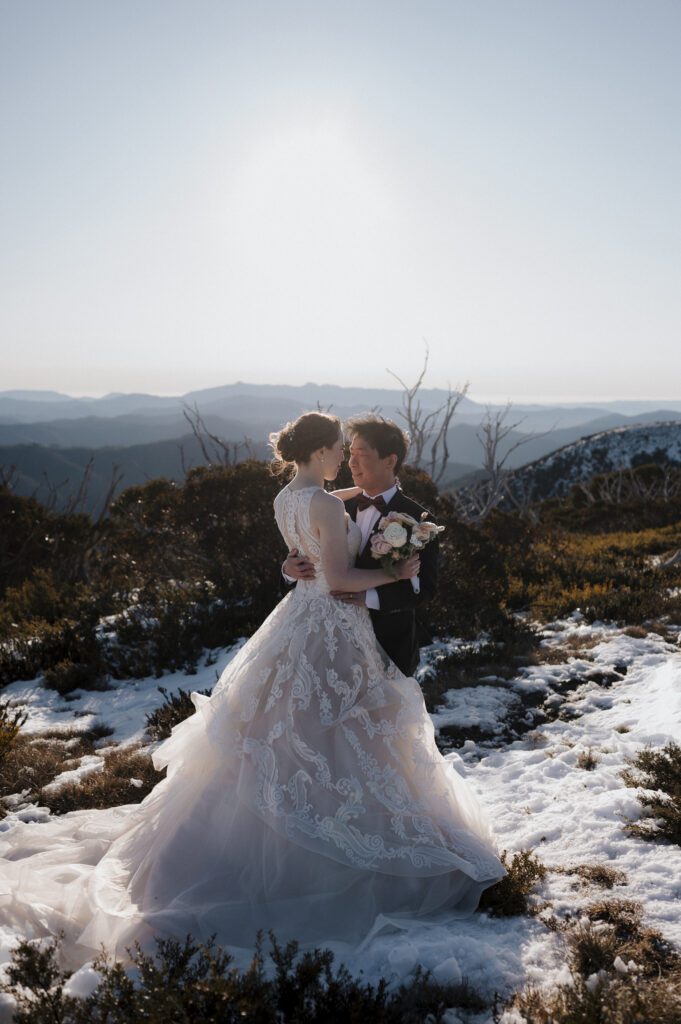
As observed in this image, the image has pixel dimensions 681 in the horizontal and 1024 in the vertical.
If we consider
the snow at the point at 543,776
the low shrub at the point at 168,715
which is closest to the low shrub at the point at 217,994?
the snow at the point at 543,776

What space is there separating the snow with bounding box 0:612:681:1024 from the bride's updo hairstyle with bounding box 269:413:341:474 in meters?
2.48

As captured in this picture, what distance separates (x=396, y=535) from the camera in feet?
10.9

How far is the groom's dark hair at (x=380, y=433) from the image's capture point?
12.2ft

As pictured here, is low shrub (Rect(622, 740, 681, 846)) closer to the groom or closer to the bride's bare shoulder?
the groom

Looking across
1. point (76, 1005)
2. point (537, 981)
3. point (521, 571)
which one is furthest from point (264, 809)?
point (521, 571)

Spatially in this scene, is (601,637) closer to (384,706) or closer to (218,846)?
(384,706)

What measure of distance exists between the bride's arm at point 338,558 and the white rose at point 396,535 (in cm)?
15

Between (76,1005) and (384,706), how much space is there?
189 centimetres

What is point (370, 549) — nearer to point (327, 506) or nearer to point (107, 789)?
point (327, 506)

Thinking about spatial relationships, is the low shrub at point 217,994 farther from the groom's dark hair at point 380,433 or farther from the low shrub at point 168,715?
the low shrub at point 168,715

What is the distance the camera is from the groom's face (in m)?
3.74

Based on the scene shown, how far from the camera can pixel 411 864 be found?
333 cm

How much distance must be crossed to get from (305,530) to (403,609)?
0.74m

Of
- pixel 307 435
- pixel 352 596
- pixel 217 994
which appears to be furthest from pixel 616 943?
pixel 307 435
